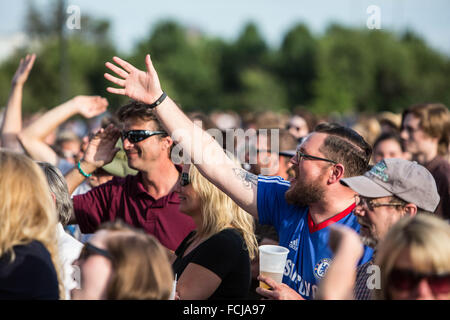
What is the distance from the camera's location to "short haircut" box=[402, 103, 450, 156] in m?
5.29

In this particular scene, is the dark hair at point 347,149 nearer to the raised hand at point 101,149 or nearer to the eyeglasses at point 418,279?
the eyeglasses at point 418,279

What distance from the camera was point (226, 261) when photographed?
3.04m

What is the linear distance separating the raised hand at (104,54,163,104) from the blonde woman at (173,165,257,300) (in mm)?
567

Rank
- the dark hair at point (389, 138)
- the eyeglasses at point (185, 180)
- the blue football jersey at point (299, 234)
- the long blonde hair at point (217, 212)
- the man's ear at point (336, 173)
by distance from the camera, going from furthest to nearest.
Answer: the dark hair at point (389, 138)
the eyeglasses at point (185, 180)
the long blonde hair at point (217, 212)
the man's ear at point (336, 173)
the blue football jersey at point (299, 234)

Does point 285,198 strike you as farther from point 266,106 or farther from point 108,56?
point 266,106

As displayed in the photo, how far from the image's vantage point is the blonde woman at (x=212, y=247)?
9.83ft

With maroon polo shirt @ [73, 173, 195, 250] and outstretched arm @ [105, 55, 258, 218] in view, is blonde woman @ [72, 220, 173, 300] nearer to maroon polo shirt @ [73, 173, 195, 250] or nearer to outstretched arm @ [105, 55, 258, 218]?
outstretched arm @ [105, 55, 258, 218]

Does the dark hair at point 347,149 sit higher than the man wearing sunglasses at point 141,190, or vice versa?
the dark hair at point 347,149

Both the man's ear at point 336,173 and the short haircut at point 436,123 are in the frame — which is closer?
the man's ear at point 336,173

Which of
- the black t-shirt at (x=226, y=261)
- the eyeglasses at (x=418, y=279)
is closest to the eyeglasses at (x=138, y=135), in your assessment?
the black t-shirt at (x=226, y=261)

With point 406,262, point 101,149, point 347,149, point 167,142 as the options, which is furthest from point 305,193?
point 101,149

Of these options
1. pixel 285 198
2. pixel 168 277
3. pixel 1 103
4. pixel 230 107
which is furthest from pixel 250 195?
pixel 230 107

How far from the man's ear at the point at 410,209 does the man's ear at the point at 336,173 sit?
455 mm

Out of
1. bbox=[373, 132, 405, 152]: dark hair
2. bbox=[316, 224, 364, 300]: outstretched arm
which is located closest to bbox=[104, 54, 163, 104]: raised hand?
bbox=[316, 224, 364, 300]: outstretched arm
